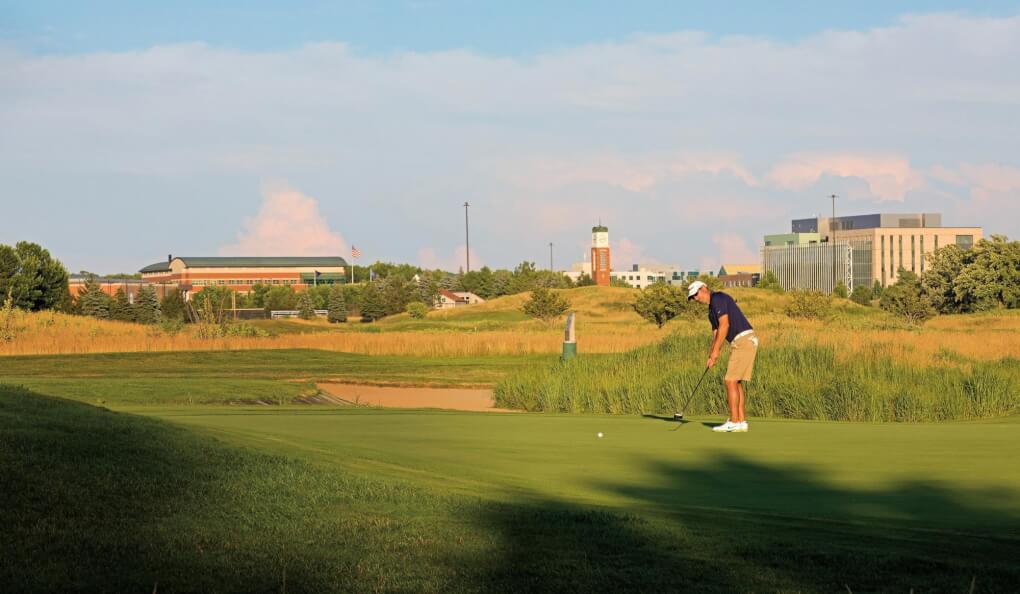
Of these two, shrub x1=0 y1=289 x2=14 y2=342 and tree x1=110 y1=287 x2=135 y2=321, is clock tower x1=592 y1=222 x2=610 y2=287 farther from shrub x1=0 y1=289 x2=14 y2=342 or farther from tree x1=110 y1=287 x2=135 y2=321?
shrub x1=0 y1=289 x2=14 y2=342

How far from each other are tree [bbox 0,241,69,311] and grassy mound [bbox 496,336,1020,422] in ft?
192

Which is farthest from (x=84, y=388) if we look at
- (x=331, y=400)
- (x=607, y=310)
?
(x=607, y=310)

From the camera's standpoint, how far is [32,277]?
75.1m

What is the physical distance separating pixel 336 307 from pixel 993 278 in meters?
63.7

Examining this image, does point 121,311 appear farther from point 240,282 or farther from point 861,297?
point 861,297

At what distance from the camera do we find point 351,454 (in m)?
9.87

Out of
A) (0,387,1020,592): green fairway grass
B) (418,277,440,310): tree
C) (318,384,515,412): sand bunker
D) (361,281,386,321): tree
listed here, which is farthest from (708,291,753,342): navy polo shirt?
(418,277,440,310): tree

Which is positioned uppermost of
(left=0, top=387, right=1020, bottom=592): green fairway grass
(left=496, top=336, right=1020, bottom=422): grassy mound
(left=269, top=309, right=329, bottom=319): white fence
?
(left=0, top=387, right=1020, bottom=592): green fairway grass

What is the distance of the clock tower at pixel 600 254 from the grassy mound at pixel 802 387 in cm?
14960

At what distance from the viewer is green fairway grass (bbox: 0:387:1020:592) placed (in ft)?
17.5

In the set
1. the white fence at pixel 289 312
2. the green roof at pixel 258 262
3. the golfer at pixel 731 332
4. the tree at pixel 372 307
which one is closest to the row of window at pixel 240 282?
the green roof at pixel 258 262

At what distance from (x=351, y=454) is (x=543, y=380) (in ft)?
38.1

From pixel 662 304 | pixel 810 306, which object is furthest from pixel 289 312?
pixel 810 306

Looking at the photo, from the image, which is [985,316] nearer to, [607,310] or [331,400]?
[607,310]
